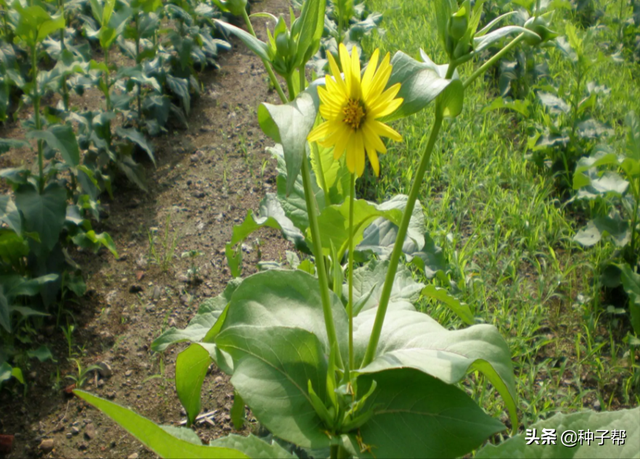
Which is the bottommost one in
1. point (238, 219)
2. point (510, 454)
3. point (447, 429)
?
point (238, 219)

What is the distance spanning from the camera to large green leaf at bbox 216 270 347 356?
1.36 m

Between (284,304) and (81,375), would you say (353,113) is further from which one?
A: (81,375)

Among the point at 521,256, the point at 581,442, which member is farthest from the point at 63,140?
the point at 581,442

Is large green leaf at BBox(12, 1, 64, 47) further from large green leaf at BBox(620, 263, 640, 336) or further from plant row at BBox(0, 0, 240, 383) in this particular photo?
large green leaf at BBox(620, 263, 640, 336)

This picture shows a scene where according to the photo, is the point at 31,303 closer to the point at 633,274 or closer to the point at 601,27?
the point at 633,274

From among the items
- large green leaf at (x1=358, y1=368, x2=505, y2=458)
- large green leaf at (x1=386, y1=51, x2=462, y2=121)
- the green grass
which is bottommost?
the green grass

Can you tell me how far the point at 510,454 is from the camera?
82 cm

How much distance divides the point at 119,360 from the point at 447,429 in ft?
5.36

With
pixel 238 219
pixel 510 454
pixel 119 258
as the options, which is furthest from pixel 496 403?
pixel 119 258

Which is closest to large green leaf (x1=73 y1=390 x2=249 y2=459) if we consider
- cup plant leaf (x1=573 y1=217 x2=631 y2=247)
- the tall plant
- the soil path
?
the tall plant

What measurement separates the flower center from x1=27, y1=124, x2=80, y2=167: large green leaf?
1739 millimetres

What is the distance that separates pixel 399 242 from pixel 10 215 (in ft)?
5.72

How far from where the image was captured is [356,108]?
1.05m

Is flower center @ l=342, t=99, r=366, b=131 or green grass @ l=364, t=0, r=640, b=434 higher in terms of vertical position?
flower center @ l=342, t=99, r=366, b=131
